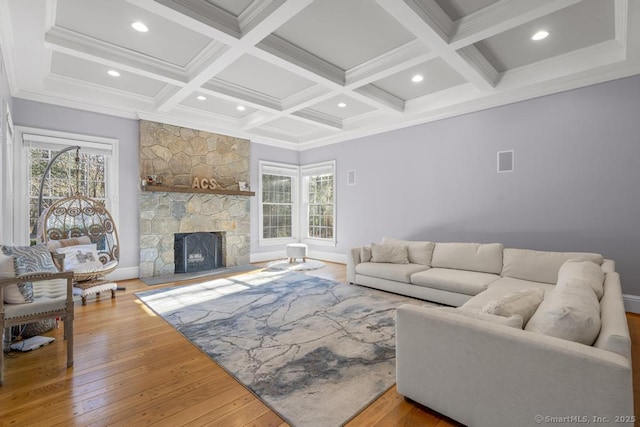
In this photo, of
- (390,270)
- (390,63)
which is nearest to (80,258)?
(390,270)

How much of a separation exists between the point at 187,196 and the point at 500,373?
5458 mm

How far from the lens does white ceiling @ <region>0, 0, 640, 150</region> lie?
104 inches

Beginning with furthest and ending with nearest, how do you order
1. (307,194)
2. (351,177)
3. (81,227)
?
1. (307,194)
2. (351,177)
3. (81,227)

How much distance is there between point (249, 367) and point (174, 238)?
3953 mm

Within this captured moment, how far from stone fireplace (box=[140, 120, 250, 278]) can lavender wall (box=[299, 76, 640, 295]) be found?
2834 millimetres

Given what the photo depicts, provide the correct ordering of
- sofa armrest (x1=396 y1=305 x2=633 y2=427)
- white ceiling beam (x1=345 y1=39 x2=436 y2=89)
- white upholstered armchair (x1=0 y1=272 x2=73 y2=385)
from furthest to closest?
white ceiling beam (x1=345 y1=39 x2=436 y2=89) → white upholstered armchair (x1=0 y1=272 x2=73 y2=385) → sofa armrest (x1=396 y1=305 x2=633 y2=427)

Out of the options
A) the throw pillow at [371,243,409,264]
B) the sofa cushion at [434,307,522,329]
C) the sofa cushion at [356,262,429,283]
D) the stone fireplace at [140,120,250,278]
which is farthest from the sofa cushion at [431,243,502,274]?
the stone fireplace at [140,120,250,278]

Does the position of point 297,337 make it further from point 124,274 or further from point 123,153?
point 123,153

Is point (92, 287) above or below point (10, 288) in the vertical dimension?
below

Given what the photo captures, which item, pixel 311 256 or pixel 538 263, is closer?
pixel 538 263

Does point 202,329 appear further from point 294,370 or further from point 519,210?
point 519,210

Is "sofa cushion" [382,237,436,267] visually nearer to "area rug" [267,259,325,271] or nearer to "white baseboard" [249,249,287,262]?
"area rug" [267,259,325,271]

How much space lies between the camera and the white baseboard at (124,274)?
4848 mm

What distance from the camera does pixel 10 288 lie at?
7.24 feet
